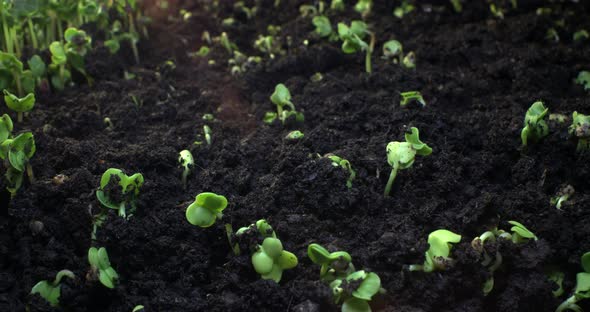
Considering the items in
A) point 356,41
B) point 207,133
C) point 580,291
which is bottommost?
point 580,291

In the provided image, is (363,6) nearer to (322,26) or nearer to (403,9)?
(403,9)

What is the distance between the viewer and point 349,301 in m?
1.28

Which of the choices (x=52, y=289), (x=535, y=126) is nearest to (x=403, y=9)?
(x=535, y=126)

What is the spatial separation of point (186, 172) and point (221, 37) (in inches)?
41.8

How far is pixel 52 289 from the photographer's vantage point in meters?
1.34

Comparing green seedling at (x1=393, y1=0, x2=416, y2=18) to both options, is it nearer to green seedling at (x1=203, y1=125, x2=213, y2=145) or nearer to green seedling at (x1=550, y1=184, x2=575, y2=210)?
green seedling at (x1=203, y1=125, x2=213, y2=145)

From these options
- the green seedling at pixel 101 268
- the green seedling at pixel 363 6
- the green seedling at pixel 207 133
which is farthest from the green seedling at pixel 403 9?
the green seedling at pixel 101 268

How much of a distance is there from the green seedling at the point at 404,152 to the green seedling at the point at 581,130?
17.8 inches

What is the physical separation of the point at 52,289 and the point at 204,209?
402mm

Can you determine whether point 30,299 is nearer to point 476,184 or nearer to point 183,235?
point 183,235

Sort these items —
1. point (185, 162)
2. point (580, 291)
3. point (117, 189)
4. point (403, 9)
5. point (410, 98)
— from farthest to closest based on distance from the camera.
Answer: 1. point (403, 9)
2. point (410, 98)
3. point (185, 162)
4. point (117, 189)
5. point (580, 291)

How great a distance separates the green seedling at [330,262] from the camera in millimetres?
1276

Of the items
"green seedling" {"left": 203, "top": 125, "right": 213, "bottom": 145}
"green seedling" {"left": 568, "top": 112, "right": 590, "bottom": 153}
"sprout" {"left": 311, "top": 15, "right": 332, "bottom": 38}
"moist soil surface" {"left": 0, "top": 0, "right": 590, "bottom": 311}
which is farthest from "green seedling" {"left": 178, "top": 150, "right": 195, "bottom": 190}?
"green seedling" {"left": 568, "top": 112, "right": 590, "bottom": 153}

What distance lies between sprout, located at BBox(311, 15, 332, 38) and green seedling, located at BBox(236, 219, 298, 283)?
1249mm
